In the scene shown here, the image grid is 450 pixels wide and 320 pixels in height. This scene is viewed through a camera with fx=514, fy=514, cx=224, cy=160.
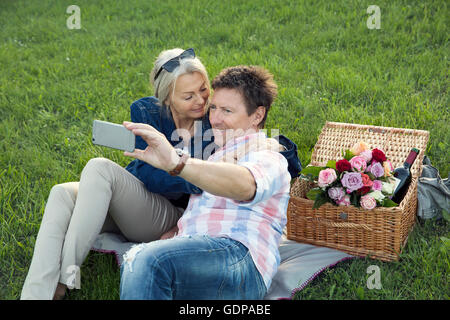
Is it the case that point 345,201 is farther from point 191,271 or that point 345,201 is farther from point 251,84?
point 191,271

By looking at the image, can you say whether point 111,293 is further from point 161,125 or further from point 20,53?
point 20,53

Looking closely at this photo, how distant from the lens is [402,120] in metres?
4.70

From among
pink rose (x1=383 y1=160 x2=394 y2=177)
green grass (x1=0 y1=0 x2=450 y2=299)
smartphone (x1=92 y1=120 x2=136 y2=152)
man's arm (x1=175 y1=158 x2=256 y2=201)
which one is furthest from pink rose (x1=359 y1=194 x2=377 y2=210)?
smartphone (x1=92 y1=120 x2=136 y2=152)

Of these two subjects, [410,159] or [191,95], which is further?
[410,159]

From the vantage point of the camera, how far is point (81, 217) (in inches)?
106

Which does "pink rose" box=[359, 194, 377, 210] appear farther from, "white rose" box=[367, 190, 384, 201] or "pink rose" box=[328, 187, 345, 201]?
"pink rose" box=[328, 187, 345, 201]

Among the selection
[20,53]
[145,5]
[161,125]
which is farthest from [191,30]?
[161,125]

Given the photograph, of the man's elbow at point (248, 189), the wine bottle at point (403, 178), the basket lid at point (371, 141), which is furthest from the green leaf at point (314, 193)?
the man's elbow at point (248, 189)

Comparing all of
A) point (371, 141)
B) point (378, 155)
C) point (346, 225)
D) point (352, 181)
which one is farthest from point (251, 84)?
point (371, 141)

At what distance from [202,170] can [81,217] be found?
0.86m

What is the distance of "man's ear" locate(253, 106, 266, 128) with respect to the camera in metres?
2.88

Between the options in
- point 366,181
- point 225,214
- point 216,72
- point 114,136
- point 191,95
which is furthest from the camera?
point 216,72

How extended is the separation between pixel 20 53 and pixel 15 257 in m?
4.21

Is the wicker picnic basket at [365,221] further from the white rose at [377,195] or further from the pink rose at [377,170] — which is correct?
the pink rose at [377,170]
